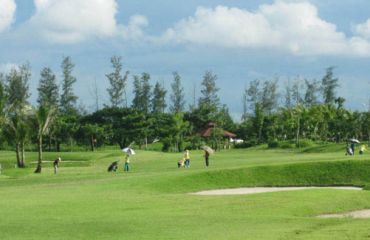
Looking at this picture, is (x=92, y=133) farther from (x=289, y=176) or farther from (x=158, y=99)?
(x=289, y=176)

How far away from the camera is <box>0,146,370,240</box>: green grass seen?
19.5 m

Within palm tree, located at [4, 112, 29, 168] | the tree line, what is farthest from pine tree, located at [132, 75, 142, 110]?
palm tree, located at [4, 112, 29, 168]

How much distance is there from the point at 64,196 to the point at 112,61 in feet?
332

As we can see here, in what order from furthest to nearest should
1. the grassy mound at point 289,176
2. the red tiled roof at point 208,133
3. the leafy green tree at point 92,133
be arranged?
the red tiled roof at point 208,133 < the leafy green tree at point 92,133 < the grassy mound at point 289,176

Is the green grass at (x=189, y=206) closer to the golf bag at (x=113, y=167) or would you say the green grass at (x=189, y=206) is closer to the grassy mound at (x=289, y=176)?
the grassy mound at (x=289, y=176)

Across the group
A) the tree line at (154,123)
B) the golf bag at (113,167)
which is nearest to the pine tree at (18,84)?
the tree line at (154,123)

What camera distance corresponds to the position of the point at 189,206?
2814cm

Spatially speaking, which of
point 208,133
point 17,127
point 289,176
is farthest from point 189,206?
point 208,133

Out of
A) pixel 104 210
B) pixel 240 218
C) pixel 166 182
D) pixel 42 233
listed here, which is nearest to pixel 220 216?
pixel 240 218

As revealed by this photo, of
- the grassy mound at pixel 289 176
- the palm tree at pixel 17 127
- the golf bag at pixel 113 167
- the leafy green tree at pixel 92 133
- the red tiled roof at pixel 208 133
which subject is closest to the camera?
the grassy mound at pixel 289 176

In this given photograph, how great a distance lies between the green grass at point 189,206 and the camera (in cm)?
1950

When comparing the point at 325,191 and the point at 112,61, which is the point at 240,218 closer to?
the point at 325,191

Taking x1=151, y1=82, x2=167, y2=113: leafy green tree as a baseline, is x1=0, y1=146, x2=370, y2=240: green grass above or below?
below

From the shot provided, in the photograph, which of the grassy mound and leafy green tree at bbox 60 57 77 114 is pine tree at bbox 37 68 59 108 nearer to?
leafy green tree at bbox 60 57 77 114
